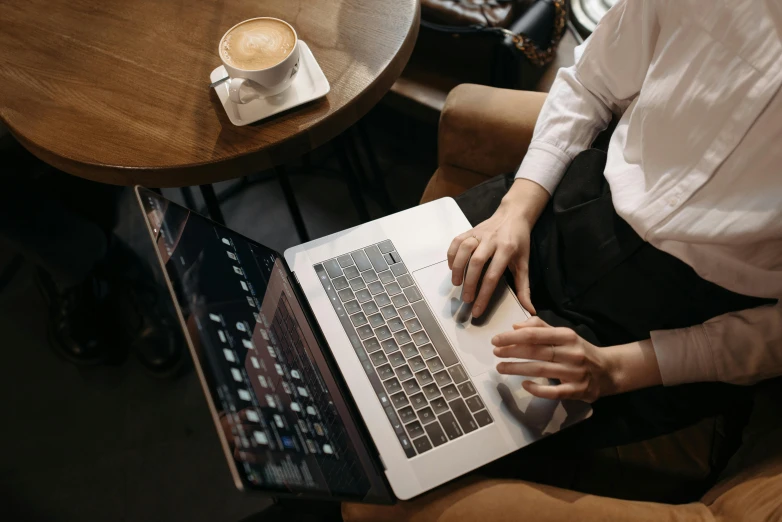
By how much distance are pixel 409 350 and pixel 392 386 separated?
6 cm

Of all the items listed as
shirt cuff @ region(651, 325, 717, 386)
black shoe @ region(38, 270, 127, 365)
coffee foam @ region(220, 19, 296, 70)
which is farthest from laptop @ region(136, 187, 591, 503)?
black shoe @ region(38, 270, 127, 365)

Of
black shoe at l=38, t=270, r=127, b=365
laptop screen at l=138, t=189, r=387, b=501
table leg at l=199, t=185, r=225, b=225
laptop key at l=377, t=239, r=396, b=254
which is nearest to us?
laptop screen at l=138, t=189, r=387, b=501

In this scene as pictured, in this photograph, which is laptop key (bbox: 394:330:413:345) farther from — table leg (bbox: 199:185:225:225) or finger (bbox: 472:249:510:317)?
table leg (bbox: 199:185:225:225)

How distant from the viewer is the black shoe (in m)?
1.40

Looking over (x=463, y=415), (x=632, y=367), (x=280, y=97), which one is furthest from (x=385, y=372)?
(x=280, y=97)

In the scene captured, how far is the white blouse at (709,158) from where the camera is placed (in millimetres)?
627

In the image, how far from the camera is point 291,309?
0.81 m

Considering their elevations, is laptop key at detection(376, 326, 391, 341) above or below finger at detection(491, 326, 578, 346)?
below

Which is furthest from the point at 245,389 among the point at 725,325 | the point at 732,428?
the point at 732,428

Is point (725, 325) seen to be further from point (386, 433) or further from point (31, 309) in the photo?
point (31, 309)

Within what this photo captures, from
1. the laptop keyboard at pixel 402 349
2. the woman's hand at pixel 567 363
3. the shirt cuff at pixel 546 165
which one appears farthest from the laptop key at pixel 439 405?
the shirt cuff at pixel 546 165

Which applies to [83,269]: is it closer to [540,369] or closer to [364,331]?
[364,331]

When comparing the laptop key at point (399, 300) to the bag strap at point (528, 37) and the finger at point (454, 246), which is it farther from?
the bag strap at point (528, 37)

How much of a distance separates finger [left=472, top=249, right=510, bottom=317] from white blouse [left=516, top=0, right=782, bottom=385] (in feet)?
0.62
